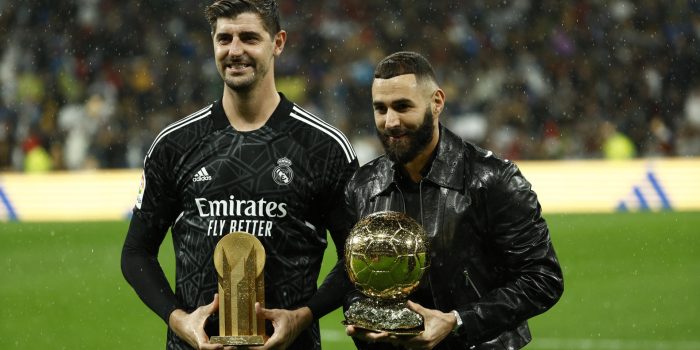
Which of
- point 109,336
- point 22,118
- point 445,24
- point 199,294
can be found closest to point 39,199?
point 22,118

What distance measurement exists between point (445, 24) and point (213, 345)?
48.3 ft

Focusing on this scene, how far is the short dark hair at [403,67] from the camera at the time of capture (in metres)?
2.98

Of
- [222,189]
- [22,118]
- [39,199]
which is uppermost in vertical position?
[22,118]

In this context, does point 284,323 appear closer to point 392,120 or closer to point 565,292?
point 392,120

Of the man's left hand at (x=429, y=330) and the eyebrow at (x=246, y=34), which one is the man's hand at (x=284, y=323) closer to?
the man's left hand at (x=429, y=330)

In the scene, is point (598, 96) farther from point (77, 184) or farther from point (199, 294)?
point (199, 294)

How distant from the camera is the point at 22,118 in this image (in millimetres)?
17000

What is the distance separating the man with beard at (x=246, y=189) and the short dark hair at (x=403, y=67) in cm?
52

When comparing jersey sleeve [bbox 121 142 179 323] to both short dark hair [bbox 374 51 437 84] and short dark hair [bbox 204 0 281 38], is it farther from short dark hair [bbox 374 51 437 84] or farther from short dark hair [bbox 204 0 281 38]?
short dark hair [bbox 374 51 437 84]

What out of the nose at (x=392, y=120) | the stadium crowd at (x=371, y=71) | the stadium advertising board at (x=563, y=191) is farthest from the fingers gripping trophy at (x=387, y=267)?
the stadium crowd at (x=371, y=71)

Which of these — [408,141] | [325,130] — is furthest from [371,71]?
[408,141]

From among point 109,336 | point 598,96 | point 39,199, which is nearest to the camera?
point 109,336

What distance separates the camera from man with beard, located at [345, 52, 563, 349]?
2.99m

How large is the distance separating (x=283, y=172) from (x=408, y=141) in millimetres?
580
